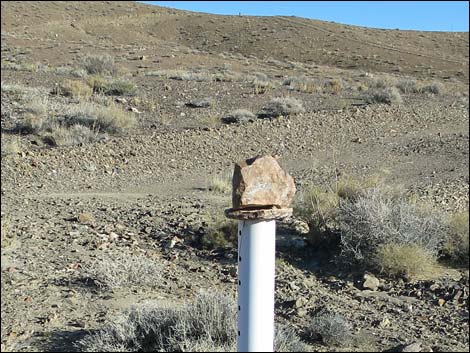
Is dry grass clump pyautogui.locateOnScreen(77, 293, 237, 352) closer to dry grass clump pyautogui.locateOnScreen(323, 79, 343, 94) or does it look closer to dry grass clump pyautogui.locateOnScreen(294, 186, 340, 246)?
dry grass clump pyautogui.locateOnScreen(294, 186, 340, 246)

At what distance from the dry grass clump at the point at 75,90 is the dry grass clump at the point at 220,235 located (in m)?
10.7

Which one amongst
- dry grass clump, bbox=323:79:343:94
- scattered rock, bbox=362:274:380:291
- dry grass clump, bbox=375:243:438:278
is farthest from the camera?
dry grass clump, bbox=323:79:343:94

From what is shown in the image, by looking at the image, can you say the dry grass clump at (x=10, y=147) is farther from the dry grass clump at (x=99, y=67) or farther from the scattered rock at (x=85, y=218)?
the dry grass clump at (x=99, y=67)

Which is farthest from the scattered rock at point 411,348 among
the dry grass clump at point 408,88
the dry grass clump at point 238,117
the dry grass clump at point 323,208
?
the dry grass clump at point 408,88

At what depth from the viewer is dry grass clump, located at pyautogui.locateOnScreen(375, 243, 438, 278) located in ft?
22.6

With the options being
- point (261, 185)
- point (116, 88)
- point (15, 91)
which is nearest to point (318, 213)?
point (261, 185)

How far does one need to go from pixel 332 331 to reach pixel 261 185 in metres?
2.42

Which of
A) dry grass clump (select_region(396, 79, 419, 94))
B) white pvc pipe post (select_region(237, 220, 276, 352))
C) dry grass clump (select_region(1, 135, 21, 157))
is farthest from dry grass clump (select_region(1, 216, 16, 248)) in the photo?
dry grass clump (select_region(396, 79, 419, 94))

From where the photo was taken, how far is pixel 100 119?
1457 centimetres

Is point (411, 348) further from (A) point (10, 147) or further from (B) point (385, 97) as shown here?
(B) point (385, 97)

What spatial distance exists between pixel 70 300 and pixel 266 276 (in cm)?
336

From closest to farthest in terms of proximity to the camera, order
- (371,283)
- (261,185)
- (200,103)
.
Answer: (261,185)
(371,283)
(200,103)

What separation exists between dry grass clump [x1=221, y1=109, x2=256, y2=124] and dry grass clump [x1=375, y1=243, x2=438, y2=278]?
382 inches

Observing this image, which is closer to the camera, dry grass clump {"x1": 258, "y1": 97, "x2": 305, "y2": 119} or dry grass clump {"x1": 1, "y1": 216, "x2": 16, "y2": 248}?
dry grass clump {"x1": 1, "y1": 216, "x2": 16, "y2": 248}
